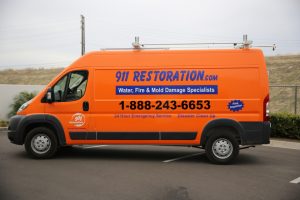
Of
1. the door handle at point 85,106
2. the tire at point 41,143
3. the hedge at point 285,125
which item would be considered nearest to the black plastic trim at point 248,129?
the door handle at point 85,106

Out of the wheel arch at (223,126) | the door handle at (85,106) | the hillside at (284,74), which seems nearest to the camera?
the wheel arch at (223,126)

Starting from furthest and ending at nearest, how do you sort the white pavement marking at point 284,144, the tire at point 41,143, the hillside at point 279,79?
1. the hillside at point 279,79
2. the white pavement marking at point 284,144
3. the tire at point 41,143

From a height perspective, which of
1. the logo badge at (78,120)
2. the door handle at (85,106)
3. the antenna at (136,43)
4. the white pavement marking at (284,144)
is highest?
the antenna at (136,43)

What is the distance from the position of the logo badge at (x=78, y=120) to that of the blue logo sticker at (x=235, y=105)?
11.3 feet

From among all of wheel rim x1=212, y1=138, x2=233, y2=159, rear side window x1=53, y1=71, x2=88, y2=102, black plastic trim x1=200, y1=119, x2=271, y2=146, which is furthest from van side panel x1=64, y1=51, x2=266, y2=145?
wheel rim x1=212, y1=138, x2=233, y2=159

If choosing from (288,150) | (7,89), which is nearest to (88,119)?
(288,150)

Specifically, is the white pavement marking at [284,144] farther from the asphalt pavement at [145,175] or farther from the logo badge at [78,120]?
the logo badge at [78,120]

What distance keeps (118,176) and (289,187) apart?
10.4ft

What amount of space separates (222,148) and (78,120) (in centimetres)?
343

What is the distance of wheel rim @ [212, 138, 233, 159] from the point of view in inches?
347

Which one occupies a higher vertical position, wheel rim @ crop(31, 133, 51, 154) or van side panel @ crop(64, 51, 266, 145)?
van side panel @ crop(64, 51, 266, 145)

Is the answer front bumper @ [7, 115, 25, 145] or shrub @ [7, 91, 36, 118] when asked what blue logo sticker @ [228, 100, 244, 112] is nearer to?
front bumper @ [7, 115, 25, 145]

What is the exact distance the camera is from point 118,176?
24.3 feet

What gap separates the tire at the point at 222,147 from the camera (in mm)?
8781
